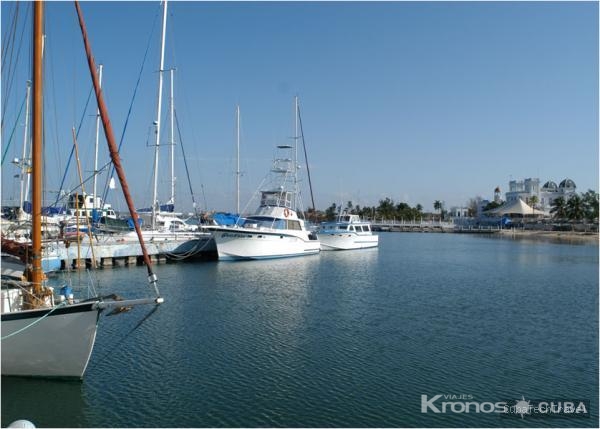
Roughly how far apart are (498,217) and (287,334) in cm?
14024

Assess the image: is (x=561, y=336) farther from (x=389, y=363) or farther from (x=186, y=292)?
(x=186, y=292)

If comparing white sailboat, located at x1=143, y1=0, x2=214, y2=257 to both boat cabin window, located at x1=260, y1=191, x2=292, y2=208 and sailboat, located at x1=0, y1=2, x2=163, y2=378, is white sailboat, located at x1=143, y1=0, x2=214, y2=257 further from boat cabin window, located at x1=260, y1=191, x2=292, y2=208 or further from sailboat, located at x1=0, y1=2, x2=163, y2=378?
sailboat, located at x1=0, y1=2, x2=163, y2=378

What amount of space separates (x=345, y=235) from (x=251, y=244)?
19138mm

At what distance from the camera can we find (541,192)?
16350 cm

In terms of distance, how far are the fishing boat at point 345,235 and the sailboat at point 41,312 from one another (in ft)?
156

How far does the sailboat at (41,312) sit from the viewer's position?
500 inches

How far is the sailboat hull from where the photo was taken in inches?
496

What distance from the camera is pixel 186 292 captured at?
Result: 1109 inches

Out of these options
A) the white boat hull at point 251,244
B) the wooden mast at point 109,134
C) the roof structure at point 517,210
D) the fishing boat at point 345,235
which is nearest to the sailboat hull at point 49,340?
the wooden mast at point 109,134

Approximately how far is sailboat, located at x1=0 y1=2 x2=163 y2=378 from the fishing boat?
47.4 meters

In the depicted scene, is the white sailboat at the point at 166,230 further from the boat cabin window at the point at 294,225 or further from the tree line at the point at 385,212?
the tree line at the point at 385,212

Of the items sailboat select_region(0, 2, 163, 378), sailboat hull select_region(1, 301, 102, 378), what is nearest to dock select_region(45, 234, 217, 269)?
sailboat select_region(0, 2, 163, 378)

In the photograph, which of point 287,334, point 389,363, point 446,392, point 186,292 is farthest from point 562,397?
point 186,292

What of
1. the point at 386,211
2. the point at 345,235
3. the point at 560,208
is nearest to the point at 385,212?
the point at 386,211
